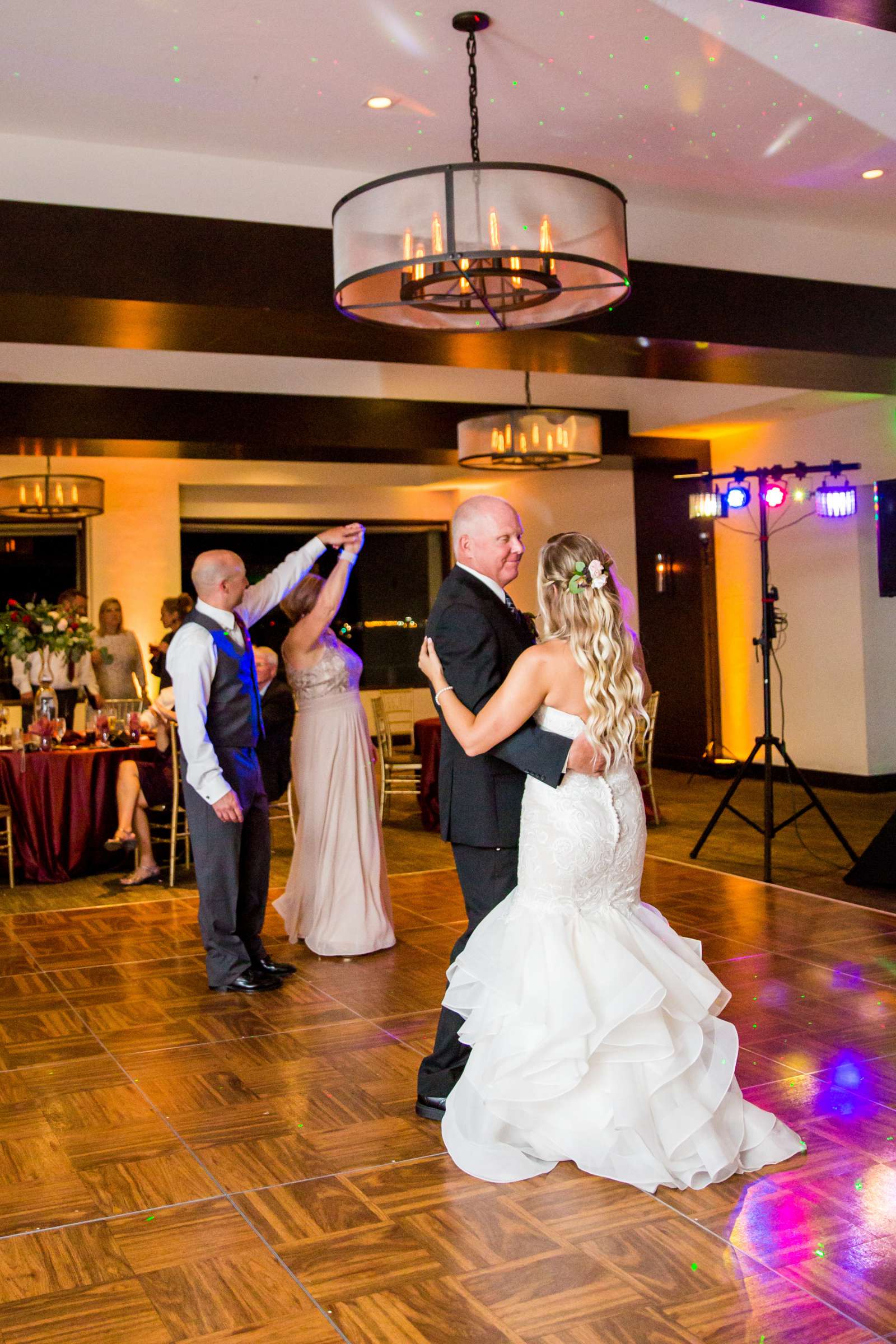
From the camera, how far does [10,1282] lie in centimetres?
248

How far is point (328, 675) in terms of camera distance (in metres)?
5.14

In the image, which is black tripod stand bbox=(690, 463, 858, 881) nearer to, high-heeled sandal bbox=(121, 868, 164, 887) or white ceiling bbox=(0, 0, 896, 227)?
white ceiling bbox=(0, 0, 896, 227)

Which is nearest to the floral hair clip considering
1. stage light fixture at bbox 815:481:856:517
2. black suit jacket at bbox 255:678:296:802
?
black suit jacket at bbox 255:678:296:802

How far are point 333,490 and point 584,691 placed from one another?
38.1 ft

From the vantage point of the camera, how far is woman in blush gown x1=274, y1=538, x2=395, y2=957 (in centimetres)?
509

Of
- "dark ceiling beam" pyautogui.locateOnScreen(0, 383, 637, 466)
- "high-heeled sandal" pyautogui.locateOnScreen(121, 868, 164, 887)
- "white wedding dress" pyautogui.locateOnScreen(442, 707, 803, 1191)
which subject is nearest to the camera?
"white wedding dress" pyautogui.locateOnScreen(442, 707, 803, 1191)

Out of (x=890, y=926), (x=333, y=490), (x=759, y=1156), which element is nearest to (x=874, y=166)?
(x=890, y=926)

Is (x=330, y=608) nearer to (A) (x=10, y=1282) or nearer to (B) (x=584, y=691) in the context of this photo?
(B) (x=584, y=691)

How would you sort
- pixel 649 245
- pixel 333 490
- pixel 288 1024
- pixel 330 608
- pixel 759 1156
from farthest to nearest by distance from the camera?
pixel 333 490 → pixel 649 245 → pixel 330 608 → pixel 288 1024 → pixel 759 1156

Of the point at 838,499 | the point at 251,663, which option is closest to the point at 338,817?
the point at 251,663

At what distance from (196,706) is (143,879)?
2.92m

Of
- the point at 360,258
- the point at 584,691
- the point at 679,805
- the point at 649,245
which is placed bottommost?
the point at 679,805

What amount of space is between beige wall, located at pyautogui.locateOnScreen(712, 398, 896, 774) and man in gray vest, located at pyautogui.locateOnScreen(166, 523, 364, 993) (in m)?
6.18

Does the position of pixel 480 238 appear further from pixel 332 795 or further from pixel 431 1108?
pixel 332 795
